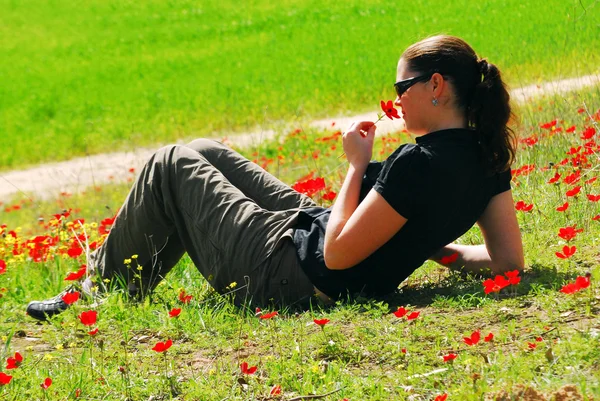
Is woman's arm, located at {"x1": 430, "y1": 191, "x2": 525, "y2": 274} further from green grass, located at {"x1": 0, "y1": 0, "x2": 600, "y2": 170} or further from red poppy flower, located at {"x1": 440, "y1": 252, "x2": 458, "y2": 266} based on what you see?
green grass, located at {"x1": 0, "y1": 0, "x2": 600, "y2": 170}

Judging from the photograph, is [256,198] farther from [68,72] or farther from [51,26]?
[51,26]

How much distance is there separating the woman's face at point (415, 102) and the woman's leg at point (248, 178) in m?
0.87

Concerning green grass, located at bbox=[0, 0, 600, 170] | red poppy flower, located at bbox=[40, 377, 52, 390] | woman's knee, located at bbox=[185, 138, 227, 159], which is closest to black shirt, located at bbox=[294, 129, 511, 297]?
woman's knee, located at bbox=[185, 138, 227, 159]

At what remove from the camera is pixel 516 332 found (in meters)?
2.92

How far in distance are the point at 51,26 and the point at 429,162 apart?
22.5 metres

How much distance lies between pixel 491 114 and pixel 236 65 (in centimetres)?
1322

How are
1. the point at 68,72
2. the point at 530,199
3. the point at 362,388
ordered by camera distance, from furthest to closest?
the point at 68,72 → the point at 530,199 → the point at 362,388

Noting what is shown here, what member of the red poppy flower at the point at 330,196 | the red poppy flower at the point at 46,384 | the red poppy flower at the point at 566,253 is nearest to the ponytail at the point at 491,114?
the red poppy flower at the point at 566,253

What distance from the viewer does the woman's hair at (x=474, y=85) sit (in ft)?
10.5

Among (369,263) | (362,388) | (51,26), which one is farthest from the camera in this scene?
(51,26)

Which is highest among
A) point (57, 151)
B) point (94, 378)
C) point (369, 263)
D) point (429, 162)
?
point (429, 162)

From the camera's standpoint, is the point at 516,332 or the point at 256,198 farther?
the point at 256,198

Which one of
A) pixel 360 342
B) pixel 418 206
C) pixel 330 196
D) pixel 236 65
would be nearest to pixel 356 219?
pixel 418 206

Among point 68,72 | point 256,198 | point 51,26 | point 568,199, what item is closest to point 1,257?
point 256,198
